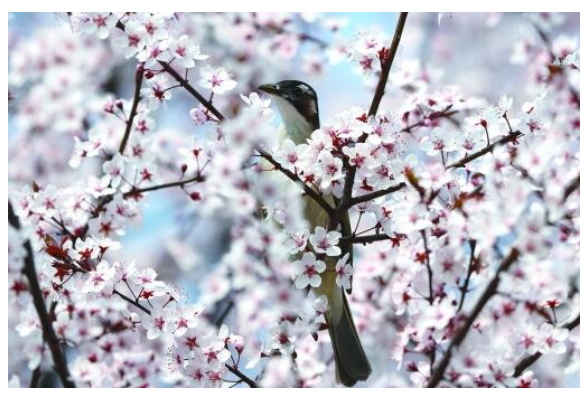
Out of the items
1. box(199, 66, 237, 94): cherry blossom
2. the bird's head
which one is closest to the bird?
the bird's head

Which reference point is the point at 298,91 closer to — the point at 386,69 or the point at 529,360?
the point at 386,69

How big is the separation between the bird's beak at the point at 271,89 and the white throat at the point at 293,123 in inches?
6.4

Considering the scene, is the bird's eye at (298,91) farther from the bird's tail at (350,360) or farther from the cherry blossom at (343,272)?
the cherry blossom at (343,272)

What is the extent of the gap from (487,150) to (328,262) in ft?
5.12

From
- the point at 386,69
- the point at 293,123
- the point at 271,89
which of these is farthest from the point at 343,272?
the point at 293,123

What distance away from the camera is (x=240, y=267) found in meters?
5.24

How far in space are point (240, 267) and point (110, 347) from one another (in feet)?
3.72

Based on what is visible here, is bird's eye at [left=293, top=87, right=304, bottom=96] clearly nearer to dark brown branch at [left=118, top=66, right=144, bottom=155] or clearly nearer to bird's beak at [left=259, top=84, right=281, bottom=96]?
bird's beak at [left=259, top=84, right=281, bottom=96]

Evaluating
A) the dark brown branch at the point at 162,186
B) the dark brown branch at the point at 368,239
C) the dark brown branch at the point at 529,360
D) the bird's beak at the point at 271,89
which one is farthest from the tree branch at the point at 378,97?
the bird's beak at the point at 271,89

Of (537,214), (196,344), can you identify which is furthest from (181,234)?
(537,214)

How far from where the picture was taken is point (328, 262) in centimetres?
508

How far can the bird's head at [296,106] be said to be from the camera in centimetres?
551
